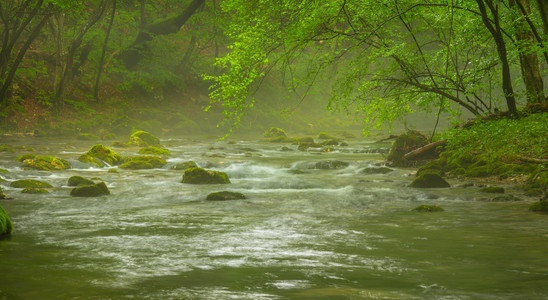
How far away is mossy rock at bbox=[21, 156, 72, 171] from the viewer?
616 inches

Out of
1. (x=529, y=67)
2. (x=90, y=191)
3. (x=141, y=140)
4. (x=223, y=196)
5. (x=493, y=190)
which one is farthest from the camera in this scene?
(x=141, y=140)

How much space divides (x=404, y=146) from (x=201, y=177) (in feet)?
26.5

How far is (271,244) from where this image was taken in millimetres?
7348

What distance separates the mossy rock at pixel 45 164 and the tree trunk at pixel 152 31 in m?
14.9

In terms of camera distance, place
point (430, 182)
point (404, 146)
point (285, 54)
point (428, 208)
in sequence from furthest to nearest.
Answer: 1. point (404, 146)
2. point (430, 182)
3. point (285, 54)
4. point (428, 208)

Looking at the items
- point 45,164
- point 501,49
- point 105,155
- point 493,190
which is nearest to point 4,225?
point 45,164

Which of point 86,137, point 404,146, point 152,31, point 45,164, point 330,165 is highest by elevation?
point 152,31

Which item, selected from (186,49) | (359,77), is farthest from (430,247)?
(186,49)

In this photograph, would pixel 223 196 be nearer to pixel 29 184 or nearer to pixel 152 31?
pixel 29 184

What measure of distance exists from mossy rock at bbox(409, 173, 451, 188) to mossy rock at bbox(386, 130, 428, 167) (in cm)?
426

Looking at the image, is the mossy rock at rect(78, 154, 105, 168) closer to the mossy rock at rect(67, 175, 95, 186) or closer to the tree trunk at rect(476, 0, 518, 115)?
the mossy rock at rect(67, 175, 95, 186)

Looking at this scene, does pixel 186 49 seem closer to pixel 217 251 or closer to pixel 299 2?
pixel 299 2

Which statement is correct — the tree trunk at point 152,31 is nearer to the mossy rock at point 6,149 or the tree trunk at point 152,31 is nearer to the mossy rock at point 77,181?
the mossy rock at point 6,149

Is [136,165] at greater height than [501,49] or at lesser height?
lesser
